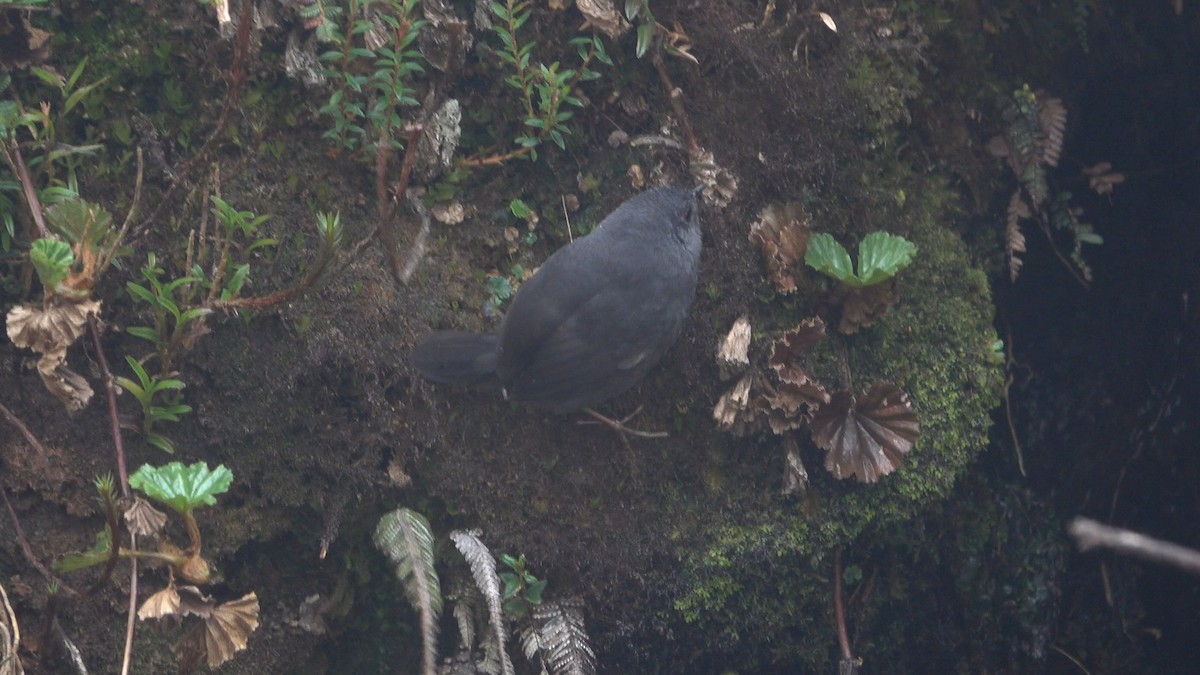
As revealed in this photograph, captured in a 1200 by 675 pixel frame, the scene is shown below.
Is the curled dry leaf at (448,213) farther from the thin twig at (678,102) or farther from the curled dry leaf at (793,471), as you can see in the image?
the curled dry leaf at (793,471)

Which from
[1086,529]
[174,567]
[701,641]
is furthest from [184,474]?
[1086,529]

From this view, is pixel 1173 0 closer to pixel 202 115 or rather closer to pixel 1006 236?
pixel 1006 236

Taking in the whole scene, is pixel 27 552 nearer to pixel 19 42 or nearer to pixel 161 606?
pixel 161 606

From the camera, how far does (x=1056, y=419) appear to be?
4059 millimetres

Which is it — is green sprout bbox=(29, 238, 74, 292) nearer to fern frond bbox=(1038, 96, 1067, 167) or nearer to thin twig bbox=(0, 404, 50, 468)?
thin twig bbox=(0, 404, 50, 468)

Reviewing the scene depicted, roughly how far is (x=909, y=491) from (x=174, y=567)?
2495 mm

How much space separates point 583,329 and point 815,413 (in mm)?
889

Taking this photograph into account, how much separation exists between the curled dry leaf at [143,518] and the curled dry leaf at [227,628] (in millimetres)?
298

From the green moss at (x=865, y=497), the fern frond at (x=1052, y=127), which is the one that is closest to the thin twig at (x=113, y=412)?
the green moss at (x=865, y=497)

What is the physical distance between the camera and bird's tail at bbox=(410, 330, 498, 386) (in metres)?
3.23

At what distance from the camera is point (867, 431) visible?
3344 millimetres

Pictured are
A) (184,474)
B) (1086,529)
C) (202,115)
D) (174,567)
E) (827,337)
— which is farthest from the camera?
(827,337)

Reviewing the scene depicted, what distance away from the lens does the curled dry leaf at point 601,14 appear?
138 inches

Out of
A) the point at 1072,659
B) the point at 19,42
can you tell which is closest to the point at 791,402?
the point at 1072,659
